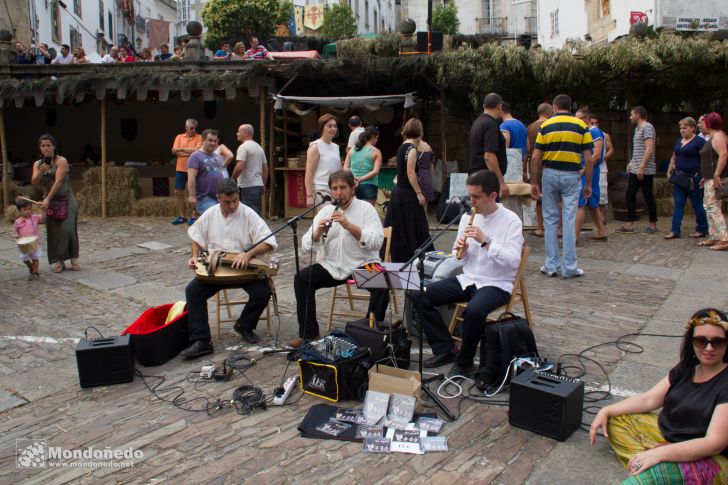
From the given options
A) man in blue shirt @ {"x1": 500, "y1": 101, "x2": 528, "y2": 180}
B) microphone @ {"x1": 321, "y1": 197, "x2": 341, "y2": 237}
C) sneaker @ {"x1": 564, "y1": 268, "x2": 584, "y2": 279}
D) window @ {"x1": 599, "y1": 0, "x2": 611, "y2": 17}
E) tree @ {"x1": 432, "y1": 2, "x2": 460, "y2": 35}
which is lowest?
sneaker @ {"x1": 564, "y1": 268, "x2": 584, "y2": 279}

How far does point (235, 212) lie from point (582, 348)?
3062 mm

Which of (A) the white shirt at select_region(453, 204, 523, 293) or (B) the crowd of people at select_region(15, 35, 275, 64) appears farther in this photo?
(B) the crowd of people at select_region(15, 35, 275, 64)

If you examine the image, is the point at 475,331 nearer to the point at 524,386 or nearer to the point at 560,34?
the point at 524,386

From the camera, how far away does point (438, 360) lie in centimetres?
493

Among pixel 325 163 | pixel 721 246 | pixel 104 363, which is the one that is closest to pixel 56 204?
pixel 325 163

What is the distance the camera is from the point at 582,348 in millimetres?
5246

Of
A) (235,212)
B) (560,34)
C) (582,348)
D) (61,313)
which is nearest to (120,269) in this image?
(61,313)

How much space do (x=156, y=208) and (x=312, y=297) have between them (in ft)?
29.5

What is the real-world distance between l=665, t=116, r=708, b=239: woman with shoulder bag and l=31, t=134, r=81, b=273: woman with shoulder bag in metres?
8.18

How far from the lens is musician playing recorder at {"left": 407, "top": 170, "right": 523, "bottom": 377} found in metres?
4.68

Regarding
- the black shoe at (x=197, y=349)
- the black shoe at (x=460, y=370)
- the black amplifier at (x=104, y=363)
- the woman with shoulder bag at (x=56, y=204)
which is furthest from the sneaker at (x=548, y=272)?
the woman with shoulder bag at (x=56, y=204)

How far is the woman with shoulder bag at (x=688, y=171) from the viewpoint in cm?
917

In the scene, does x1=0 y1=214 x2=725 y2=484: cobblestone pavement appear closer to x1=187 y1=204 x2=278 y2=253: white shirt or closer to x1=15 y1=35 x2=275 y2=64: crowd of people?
x1=187 y1=204 x2=278 y2=253: white shirt

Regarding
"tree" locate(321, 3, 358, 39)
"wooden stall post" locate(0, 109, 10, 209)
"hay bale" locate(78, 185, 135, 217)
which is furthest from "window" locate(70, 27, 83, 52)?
"hay bale" locate(78, 185, 135, 217)
